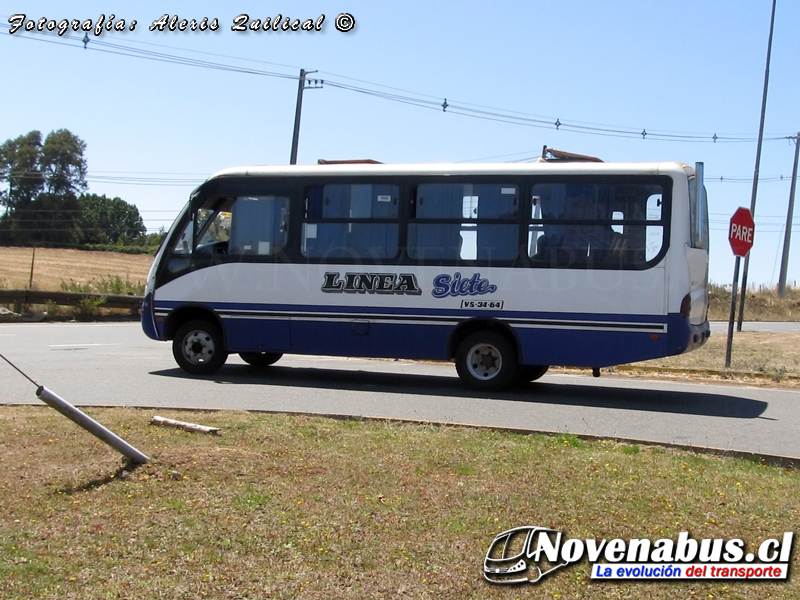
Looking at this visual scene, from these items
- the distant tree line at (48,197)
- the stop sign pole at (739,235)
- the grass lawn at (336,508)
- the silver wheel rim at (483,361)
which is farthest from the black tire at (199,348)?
the distant tree line at (48,197)

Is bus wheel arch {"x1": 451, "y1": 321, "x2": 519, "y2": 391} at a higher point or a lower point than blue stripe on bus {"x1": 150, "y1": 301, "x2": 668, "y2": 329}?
lower

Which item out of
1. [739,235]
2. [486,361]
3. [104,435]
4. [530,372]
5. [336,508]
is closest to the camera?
[336,508]

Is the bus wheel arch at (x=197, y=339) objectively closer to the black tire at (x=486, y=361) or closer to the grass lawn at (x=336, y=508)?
the black tire at (x=486, y=361)

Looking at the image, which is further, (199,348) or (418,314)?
(199,348)

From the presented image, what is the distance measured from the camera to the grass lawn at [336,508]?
4688 millimetres

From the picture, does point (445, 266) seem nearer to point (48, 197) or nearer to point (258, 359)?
point (258, 359)

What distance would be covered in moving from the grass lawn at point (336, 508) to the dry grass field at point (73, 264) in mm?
28388

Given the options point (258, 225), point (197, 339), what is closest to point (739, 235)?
point (258, 225)

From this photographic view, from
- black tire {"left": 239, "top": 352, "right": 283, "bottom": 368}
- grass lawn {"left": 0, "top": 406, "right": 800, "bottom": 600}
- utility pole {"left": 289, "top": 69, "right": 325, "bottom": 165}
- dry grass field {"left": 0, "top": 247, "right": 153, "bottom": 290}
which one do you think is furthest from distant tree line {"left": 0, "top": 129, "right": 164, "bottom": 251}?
grass lawn {"left": 0, "top": 406, "right": 800, "bottom": 600}

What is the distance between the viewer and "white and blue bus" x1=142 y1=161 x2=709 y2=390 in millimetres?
12148

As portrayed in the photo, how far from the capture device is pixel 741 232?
17266 mm

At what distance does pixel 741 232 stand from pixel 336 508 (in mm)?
13442

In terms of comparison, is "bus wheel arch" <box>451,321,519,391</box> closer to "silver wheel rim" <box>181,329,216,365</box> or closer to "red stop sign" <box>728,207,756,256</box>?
"silver wheel rim" <box>181,329,216,365</box>

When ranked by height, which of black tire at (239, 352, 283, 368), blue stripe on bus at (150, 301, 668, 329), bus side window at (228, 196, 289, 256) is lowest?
black tire at (239, 352, 283, 368)
